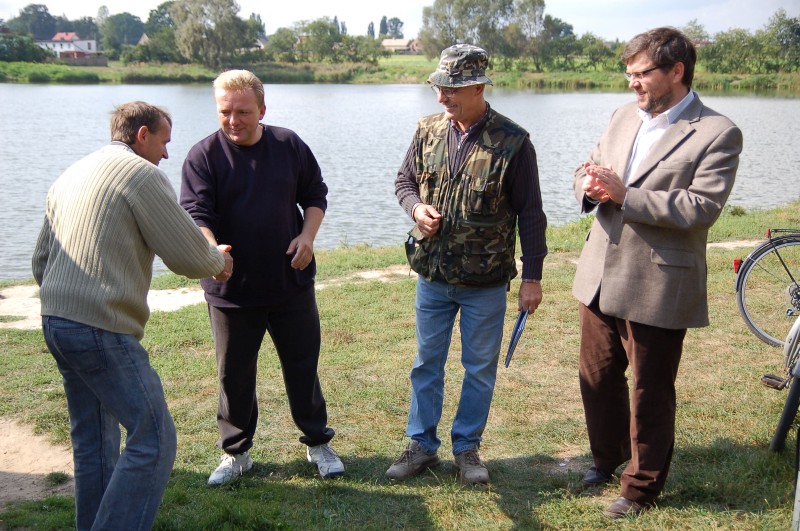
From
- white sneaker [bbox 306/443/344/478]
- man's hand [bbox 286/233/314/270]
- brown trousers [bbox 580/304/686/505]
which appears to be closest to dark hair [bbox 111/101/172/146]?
man's hand [bbox 286/233/314/270]

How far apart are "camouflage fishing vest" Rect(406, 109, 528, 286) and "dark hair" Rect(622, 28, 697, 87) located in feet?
2.28

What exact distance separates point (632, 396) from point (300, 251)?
1.70 metres

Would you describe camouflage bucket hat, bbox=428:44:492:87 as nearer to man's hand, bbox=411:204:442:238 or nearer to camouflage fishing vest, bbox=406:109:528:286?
camouflage fishing vest, bbox=406:109:528:286

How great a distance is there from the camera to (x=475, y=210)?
12.7ft

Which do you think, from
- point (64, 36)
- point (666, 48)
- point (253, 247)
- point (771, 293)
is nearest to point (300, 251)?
point (253, 247)

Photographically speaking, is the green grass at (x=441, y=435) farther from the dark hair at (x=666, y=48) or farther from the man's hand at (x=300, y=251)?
the dark hair at (x=666, y=48)

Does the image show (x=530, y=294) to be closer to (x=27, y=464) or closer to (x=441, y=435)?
(x=441, y=435)

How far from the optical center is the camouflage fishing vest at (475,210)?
385 cm

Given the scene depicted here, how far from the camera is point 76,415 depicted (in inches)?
127

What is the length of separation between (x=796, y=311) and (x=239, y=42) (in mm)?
63597

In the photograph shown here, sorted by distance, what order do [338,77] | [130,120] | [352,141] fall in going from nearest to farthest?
[130,120]
[352,141]
[338,77]

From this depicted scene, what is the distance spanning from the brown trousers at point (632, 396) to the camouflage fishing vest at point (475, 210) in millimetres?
532

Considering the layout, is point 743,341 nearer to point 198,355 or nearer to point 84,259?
point 198,355

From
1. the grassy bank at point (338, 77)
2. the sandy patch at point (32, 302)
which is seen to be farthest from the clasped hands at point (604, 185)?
the grassy bank at point (338, 77)
